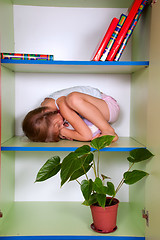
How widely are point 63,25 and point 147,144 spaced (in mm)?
879

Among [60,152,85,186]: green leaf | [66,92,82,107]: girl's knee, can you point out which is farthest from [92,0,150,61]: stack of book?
[60,152,85,186]: green leaf

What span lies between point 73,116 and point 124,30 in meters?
0.50

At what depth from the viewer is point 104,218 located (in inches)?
55.8

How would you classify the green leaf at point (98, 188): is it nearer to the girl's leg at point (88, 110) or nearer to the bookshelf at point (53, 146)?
the bookshelf at point (53, 146)

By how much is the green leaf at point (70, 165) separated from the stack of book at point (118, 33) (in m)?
0.50

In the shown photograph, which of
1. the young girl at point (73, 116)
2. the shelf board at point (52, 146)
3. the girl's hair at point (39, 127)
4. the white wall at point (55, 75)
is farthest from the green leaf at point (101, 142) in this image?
the white wall at point (55, 75)

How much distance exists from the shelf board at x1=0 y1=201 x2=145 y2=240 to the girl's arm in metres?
0.44

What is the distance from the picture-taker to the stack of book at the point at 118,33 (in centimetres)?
140

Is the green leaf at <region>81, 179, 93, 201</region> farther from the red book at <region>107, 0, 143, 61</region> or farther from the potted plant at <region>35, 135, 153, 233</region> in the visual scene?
the red book at <region>107, 0, 143, 61</region>

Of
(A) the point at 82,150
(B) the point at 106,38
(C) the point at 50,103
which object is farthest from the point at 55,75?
(A) the point at 82,150

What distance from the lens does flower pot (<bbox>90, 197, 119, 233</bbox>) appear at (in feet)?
4.60

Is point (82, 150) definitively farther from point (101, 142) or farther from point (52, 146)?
point (52, 146)

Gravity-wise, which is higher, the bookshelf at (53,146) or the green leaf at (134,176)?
the bookshelf at (53,146)

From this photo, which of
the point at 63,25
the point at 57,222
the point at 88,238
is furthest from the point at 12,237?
the point at 63,25
